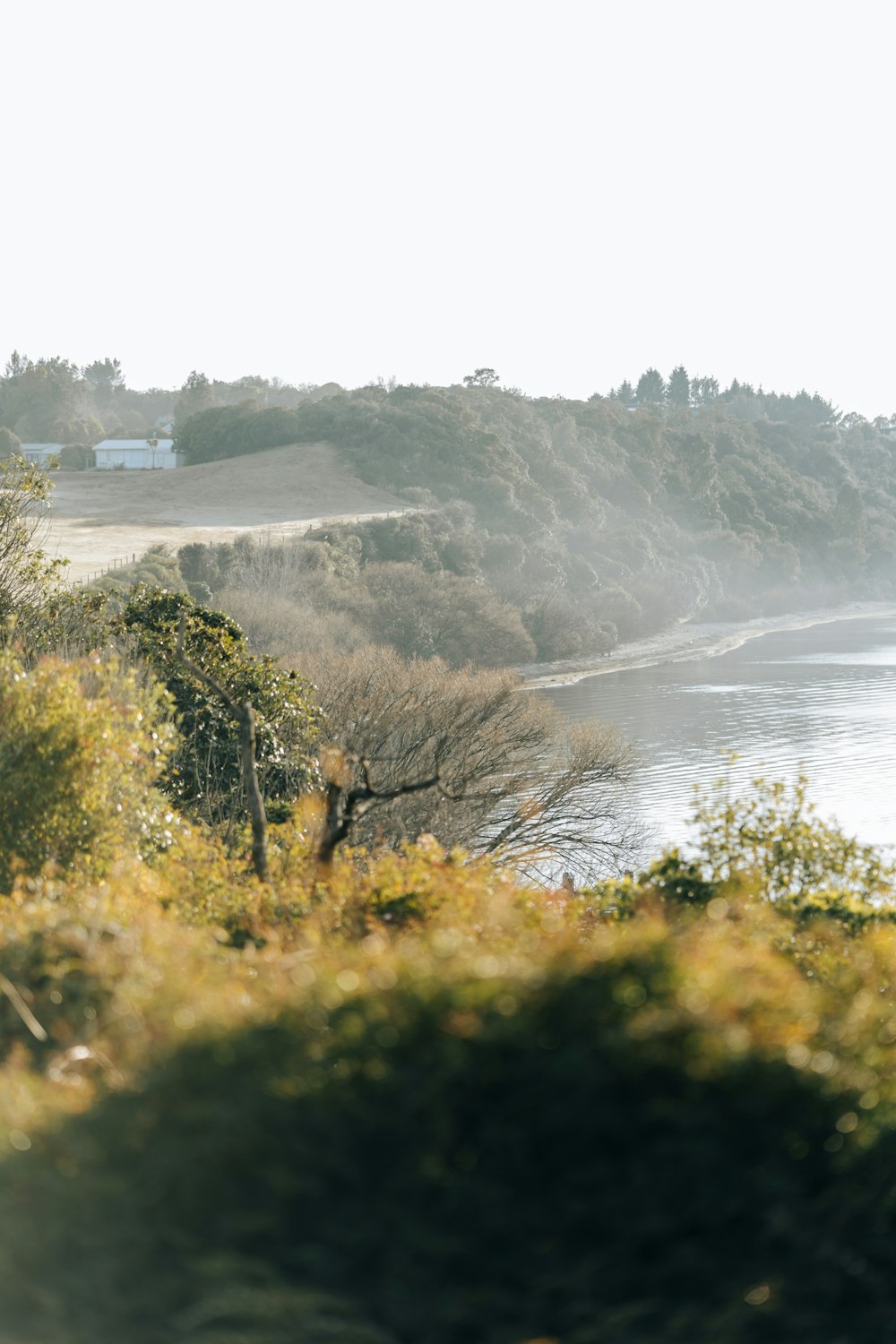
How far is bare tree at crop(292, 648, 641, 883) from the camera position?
3525cm

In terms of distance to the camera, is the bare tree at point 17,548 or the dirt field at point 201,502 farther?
the dirt field at point 201,502

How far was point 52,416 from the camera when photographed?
145375mm

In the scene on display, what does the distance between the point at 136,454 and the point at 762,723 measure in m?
76.3

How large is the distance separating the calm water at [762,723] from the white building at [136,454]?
52630 millimetres

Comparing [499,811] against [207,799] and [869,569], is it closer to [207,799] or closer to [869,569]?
[207,799]

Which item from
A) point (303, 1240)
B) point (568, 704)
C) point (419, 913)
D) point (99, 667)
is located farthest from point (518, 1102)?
point (568, 704)

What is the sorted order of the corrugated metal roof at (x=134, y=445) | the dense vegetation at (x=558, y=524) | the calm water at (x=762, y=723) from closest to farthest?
the calm water at (x=762, y=723)
the dense vegetation at (x=558, y=524)
the corrugated metal roof at (x=134, y=445)

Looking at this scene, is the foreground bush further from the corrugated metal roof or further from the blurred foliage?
the corrugated metal roof

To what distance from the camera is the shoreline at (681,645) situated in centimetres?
8094

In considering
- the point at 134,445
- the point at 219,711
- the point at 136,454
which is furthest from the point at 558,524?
the point at 219,711

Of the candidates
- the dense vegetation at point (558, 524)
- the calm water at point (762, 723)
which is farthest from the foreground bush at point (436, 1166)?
the dense vegetation at point (558, 524)

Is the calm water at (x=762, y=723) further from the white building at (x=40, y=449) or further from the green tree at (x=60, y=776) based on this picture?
the white building at (x=40, y=449)

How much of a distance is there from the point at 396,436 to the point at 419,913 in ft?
352

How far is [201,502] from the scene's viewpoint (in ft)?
340
